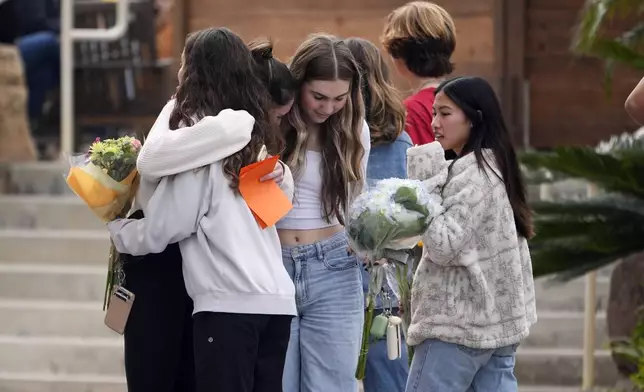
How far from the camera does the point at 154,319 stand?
4.27m

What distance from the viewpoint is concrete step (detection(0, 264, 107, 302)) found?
856cm

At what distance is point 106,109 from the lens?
37.8 ft

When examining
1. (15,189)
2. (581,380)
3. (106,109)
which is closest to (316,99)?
(581,380)

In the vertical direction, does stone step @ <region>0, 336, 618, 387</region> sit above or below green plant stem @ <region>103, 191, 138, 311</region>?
below

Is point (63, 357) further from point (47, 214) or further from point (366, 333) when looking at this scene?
point (366, 333)

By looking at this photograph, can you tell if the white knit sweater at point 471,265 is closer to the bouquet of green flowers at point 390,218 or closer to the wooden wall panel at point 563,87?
the bouquet of green flowers at point 390,218

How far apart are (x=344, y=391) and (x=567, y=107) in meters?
5.56

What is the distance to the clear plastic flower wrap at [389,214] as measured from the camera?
431 cm

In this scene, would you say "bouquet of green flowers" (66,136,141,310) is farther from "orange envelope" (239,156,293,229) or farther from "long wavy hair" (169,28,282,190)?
"orange envelope" (239,156,293,229)

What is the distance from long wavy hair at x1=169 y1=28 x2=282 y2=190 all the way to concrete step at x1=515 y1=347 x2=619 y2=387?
3.74 metres

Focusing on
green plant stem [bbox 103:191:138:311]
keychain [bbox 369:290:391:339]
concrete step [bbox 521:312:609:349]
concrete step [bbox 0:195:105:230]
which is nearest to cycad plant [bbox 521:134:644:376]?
concrete step [bbox 521:312:609:349]

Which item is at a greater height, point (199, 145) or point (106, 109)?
point (199, 145)

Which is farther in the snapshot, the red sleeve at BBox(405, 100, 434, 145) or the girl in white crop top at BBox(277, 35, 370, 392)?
the red sleeve at BBox(405, 100, 434, 145)

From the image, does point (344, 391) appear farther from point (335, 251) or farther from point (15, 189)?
point (15, 189)
